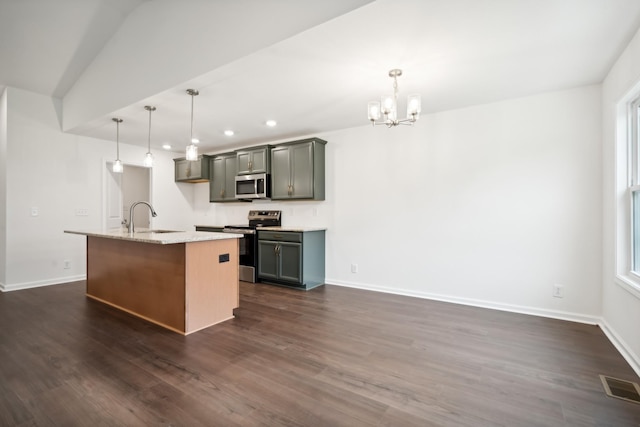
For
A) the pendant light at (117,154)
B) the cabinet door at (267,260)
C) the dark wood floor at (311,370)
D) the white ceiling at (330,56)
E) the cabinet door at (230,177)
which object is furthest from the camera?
the cabinet door at (230,177)

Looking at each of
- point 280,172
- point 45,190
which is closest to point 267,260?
point 280,172

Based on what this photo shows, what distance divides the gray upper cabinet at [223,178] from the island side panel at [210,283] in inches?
99.5

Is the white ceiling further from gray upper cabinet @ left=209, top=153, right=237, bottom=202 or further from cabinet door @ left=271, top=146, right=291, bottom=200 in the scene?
gray upper cabinet @ left=209, top=153, right=237, bottom=202

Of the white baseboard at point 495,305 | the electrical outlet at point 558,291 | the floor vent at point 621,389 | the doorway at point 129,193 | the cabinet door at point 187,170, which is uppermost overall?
the cabinet door at point 187,170

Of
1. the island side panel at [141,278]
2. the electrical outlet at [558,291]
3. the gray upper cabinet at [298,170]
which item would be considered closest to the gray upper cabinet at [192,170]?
the gray upper cabinet at [298,170]

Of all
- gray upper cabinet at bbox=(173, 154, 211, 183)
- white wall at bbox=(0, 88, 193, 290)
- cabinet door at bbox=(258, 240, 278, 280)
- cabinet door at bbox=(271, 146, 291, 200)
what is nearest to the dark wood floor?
cabinet door at bbox=(258, 240, 278, 280)

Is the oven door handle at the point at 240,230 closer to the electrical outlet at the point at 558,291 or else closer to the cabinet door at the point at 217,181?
the cabinet door at the point at 217,181

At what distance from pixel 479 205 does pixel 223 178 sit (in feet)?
14.0

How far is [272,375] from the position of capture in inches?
79.8

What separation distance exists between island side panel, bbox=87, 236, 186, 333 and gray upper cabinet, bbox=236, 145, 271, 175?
2278 millimetres

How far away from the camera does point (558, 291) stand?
309 cm

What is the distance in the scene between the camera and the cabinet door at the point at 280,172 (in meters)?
4.72

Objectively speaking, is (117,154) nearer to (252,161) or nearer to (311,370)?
(252,161)

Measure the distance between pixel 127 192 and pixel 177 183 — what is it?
53.4 inches
